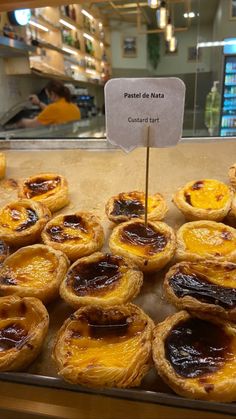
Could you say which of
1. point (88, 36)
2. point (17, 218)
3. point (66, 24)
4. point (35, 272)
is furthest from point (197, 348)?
point (88, 36)

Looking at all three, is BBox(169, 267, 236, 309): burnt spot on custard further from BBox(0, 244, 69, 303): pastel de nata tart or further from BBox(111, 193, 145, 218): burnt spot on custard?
BBox(111, 193, 145, 218): burnt spot on custard

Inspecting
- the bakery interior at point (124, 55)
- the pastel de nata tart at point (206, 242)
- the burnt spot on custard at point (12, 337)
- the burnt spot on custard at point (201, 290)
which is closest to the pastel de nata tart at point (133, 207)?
the pastel de nata tart at point (206, 242)

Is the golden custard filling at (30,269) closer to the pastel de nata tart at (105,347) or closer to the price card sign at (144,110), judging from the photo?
the pastel de nata tart at (105,347)

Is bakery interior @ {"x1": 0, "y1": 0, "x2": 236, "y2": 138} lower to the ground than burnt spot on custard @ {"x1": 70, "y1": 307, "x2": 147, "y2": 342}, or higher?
higher

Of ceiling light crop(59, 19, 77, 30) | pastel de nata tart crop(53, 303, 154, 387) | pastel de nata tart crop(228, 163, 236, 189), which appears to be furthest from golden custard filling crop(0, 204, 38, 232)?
ceiling light crop(59, 19, 77, 30)

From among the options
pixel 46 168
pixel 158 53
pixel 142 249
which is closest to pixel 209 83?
pixel 158 53

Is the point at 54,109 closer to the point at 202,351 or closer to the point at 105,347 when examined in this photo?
the point at 105,347
